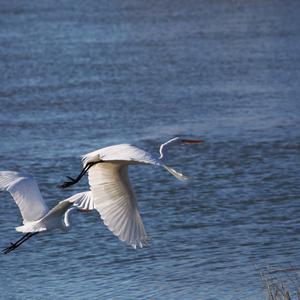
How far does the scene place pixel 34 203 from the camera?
7949mm

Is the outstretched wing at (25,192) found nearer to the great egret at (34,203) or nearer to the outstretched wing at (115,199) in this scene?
the great egret at (34,203)

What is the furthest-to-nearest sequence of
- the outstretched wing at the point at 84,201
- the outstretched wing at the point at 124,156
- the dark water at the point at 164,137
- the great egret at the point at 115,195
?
1. the dark water at the point at 164,137
2. the outstretched wing at the point at 84,201
3. the great egret at the point at 115,195
4. the outstretched wing at the point at 124,156

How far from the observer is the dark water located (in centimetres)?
916

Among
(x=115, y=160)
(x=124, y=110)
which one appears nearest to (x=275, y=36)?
(x=124, y=110)

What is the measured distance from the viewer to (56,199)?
37.2ft

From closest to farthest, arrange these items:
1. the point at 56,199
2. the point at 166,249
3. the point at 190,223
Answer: the point at 166,249, the point at 190,223, the point at 56,199

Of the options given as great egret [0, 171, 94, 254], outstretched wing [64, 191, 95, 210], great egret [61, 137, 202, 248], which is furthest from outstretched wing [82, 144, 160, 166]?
great egret [0, 171, 94, 254]

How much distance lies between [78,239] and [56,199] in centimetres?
137

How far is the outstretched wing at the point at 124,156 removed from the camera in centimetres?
638

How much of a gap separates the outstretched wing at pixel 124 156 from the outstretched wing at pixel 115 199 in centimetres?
16

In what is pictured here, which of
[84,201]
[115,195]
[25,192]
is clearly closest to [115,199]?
[115,195]

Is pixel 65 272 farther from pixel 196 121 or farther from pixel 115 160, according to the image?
pixel 196 121

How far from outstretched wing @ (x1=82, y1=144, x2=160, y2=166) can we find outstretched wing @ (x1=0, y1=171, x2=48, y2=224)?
76cm

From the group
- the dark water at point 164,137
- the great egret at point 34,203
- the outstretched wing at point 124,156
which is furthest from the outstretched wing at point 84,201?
the dark water at point 164,137
